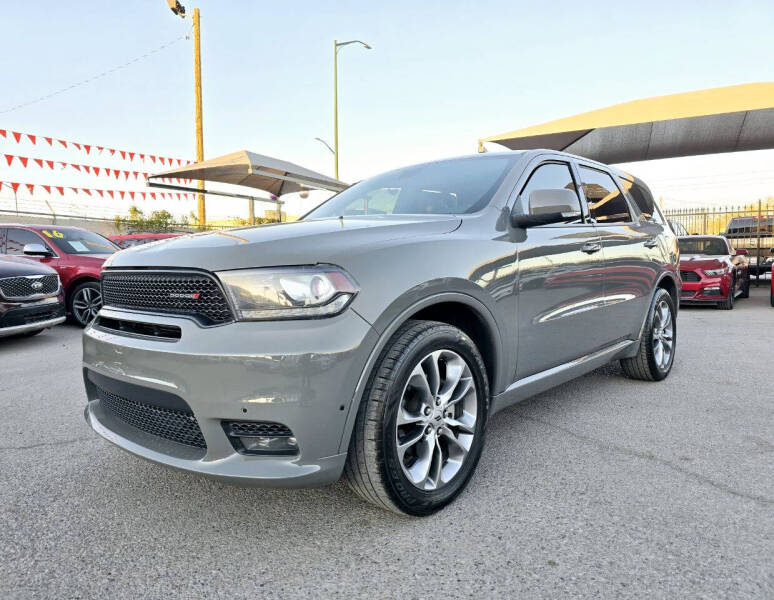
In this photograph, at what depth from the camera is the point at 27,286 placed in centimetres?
616

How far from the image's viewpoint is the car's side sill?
2613 mm

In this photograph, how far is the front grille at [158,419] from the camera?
76.2 inches

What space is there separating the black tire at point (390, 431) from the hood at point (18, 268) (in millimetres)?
5821

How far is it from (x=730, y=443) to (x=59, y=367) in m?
5.47

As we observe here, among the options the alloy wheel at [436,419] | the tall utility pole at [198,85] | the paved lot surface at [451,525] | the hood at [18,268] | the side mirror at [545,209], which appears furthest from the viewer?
the tall utility pole at [198,85]

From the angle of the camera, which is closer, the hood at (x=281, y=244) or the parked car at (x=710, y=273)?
the hood at (x=281, y=244)

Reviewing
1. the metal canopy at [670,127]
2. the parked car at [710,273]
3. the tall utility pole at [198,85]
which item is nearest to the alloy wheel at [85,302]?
the metal canopy at [670,127]

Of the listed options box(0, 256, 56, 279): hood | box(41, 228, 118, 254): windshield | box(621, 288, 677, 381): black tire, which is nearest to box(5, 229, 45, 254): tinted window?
box(41, 228, 118, 254): windshield

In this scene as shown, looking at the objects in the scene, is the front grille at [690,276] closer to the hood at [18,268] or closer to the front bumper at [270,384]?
the front bumper at [270,384]

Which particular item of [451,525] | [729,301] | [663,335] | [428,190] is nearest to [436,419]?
[451,525]

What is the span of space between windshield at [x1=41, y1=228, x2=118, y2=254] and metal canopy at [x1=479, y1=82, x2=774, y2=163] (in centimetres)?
742

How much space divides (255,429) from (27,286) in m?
5.73

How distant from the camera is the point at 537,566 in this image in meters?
1.82

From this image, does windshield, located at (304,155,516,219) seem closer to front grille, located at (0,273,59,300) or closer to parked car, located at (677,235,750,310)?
front grille, located at (0,273,59,300)
